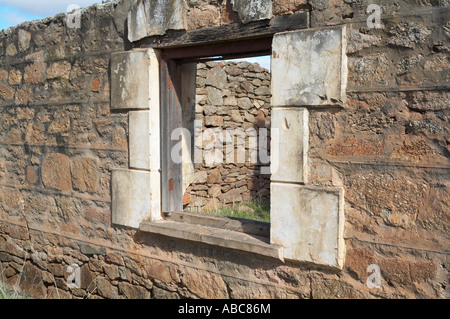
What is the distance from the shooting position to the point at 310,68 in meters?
2.32

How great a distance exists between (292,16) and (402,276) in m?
1.51

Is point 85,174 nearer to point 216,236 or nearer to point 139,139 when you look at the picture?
point 139,139

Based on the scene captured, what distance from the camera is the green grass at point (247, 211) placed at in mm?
5297

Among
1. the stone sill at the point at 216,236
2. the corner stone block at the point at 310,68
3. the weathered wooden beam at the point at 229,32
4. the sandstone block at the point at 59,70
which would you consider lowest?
the stone sill at the point at 216,236

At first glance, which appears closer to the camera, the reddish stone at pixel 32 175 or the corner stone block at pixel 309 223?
the corner stone block at pixel 309 223

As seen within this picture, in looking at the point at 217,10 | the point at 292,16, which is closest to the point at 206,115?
the point at 217,10

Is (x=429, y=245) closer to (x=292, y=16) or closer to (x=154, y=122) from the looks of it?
(x=292, y=16)

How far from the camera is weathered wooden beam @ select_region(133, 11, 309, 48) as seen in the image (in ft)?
7.84

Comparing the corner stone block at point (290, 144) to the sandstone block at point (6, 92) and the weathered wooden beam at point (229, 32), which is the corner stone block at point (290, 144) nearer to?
the weathered wooden beam at point (229, 32)

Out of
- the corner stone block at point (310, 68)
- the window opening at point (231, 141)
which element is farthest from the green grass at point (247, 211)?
the corner stone block at point (310, 68)

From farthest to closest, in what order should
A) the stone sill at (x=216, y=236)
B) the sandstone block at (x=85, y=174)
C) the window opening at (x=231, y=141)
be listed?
the window opening at (x=231, y=141), the sandstone block at (x=85, y=174), the stone sill at (x=216, y=236)

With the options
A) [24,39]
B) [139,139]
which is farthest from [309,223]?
[24,39]

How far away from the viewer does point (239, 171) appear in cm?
656

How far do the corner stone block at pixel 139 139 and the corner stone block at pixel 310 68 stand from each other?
1018 mm
